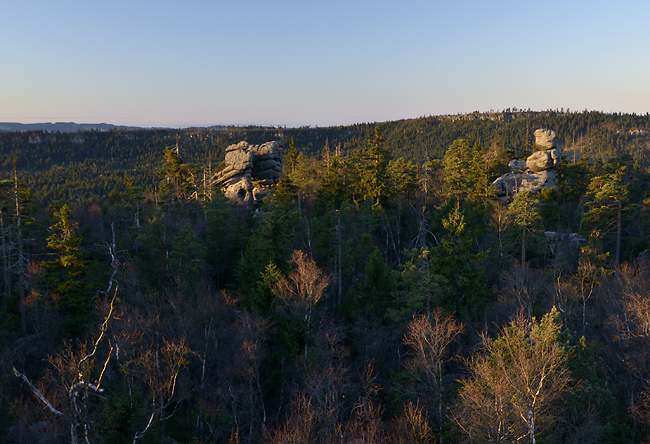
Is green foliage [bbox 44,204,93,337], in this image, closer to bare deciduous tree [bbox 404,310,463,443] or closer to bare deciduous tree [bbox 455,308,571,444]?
bare deciduous tree [bbox 404,310,463,443]

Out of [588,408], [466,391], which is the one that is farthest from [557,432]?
[466,391]

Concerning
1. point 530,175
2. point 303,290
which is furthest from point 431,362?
point 530,175

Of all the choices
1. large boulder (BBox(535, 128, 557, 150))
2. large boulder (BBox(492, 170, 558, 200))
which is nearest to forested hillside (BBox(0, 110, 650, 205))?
large boulder (BBox(535, 128, 557, 150))

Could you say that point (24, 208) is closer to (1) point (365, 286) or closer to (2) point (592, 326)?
(1) point (365, 286)

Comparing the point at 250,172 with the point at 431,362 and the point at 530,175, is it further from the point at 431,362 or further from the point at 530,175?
the point at 431,362

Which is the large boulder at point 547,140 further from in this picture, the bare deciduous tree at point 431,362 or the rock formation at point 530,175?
the bare deciduous tree at point 431,362

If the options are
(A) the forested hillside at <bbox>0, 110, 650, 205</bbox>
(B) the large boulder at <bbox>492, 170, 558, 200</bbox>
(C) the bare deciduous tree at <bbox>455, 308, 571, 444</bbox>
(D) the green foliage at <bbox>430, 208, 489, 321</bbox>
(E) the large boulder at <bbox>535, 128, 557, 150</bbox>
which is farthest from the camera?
(A) the forested hillside at <bbox>0, 110, 650, 205</bbox>
